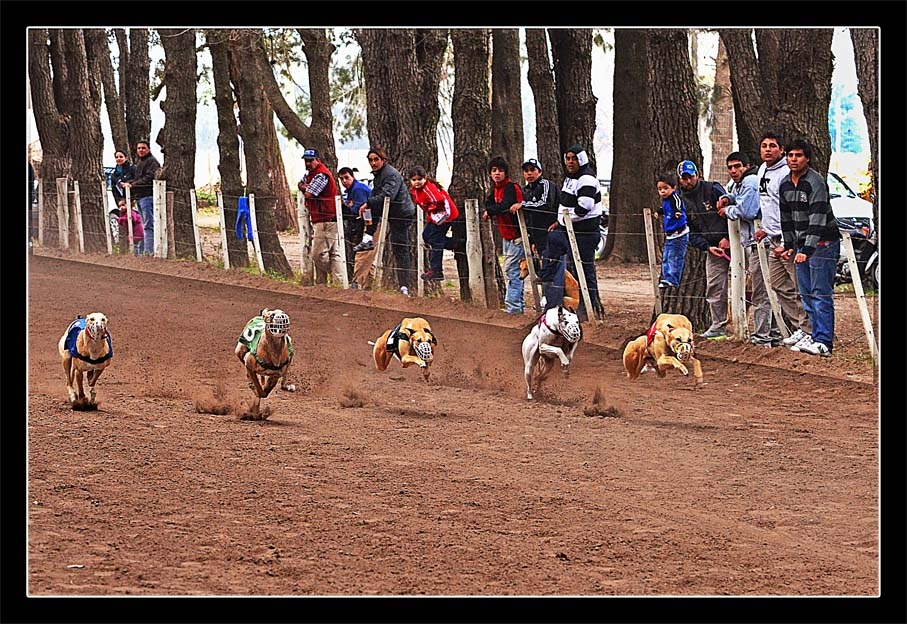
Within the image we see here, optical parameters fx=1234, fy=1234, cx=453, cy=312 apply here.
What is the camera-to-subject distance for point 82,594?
6.65 meters

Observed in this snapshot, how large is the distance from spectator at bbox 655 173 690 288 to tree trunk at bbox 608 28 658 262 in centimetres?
894

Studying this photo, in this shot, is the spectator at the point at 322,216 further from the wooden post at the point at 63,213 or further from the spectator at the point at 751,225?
the wooden post at the point at 63,213

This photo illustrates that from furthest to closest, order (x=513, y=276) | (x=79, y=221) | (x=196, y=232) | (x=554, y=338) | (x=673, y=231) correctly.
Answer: (x=79, y=221) → (x=196, y=232) → (x=513, y=276) → (x=673, y=231) → (x=554, y=338)

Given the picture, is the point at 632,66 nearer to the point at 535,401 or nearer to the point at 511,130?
the point at 511,130

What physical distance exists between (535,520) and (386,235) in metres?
11.2

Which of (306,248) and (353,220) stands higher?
(353,220)

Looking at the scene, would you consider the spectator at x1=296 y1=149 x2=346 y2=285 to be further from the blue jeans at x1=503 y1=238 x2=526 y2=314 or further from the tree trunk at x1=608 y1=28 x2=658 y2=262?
the tree trunk at x1=608 y1=28 x2=658 y2=262

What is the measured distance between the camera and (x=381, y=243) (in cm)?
1909

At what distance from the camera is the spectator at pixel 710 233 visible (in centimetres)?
1423

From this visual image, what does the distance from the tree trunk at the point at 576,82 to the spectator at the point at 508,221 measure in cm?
657

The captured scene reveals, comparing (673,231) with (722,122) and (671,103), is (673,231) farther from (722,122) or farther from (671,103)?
(722,122)

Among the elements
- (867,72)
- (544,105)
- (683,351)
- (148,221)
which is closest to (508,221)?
(867,72)

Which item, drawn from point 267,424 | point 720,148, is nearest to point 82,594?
point 267,424

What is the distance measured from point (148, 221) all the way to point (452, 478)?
632 inches
